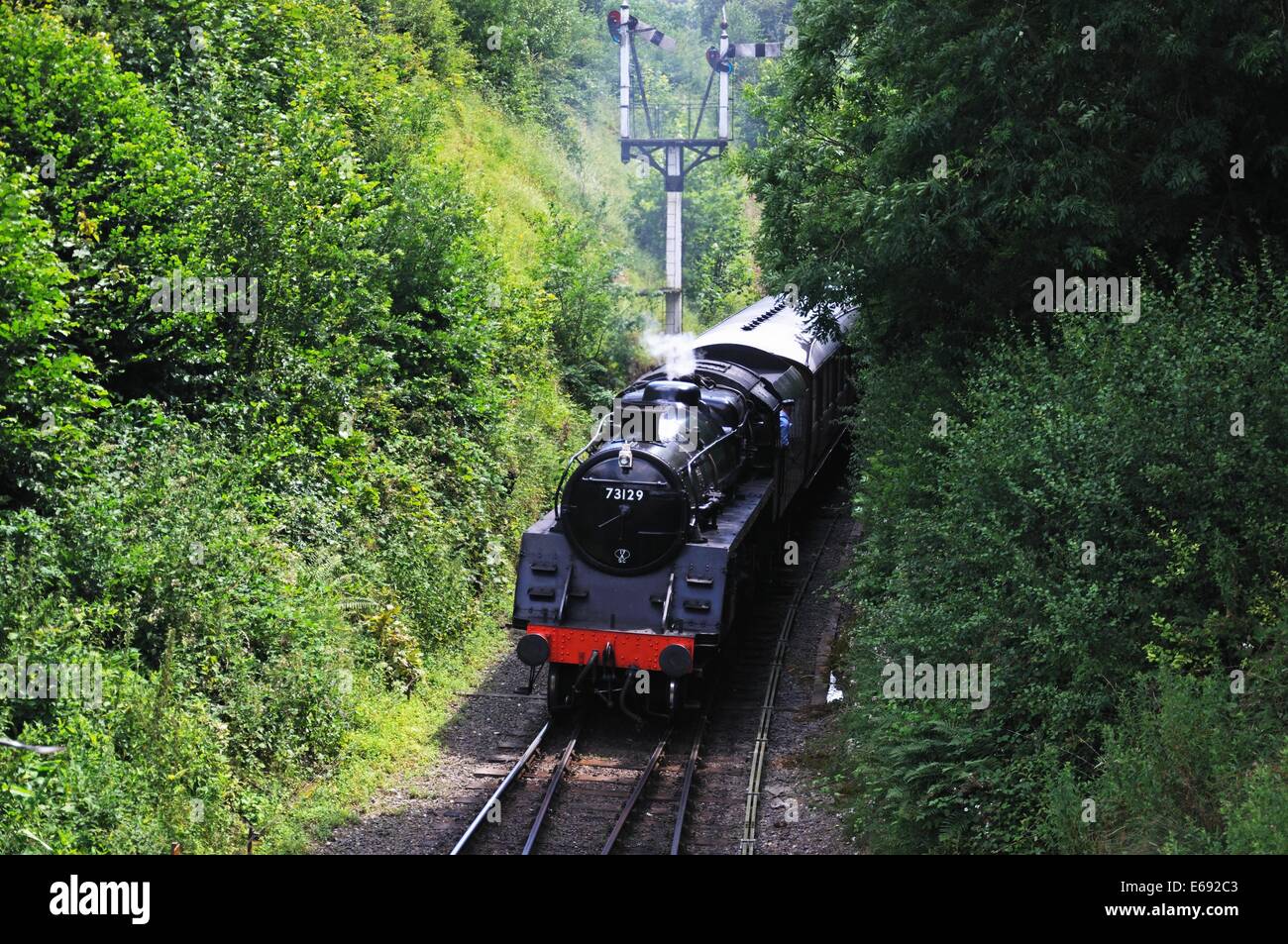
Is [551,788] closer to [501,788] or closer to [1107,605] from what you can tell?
[501,788]

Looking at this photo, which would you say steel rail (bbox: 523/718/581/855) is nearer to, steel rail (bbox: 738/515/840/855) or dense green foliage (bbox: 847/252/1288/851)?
steel rail (bbox: 738/515/840/855)

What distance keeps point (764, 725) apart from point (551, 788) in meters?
2.86

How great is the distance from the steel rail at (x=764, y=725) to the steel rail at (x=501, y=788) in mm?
2196

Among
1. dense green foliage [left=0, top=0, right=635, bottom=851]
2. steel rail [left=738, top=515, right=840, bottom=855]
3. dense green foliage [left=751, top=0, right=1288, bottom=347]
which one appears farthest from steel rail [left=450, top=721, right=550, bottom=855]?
dense green foliage [left=751, top=0, right=1288, bottom=347]

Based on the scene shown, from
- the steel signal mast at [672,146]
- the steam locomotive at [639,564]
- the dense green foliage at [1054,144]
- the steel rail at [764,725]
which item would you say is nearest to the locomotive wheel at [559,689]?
the steam locomotive at [639,564]

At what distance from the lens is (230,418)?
1338cm

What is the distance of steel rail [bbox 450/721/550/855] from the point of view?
9990 mm

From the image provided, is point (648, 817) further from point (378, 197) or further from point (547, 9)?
point (547, 9)

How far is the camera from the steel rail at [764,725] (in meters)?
10.6

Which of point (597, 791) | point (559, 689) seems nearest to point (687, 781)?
point (597, 791)

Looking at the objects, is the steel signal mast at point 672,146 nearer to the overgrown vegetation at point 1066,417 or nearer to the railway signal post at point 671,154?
the railway signal post at point 671,154

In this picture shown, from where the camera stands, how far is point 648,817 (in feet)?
35.9

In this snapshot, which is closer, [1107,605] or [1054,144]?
[1107,605]

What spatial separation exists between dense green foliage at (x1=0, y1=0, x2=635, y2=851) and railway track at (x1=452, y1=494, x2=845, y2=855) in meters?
1.76
